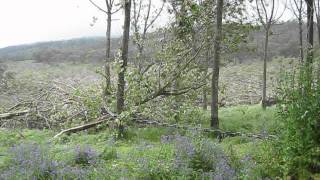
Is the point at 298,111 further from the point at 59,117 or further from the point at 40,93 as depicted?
the point at 40,93

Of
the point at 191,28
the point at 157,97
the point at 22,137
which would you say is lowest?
the point at 22,137

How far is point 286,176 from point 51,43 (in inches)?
3118

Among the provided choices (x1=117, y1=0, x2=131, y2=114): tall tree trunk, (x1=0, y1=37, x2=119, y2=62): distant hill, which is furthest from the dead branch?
(x1=0, y1=37, x2=119, y2=62): distant hill

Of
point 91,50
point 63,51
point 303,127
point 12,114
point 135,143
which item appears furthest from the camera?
point 63,51

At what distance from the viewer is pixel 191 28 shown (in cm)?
1706

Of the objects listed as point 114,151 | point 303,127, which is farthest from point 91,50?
point 303,127

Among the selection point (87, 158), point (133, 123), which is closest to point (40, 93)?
point (133, 123)

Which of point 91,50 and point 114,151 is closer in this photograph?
point 114,151

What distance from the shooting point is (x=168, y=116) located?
14.4 m

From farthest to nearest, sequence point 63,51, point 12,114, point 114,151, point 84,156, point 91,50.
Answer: point 63,51
point 91,50
point 12,114
point 114,151
point 84,156

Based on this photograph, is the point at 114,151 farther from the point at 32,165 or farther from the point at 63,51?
the point at 63,51

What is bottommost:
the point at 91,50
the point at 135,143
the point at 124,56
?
the point at 135,143

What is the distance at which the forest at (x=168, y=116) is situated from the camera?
7.37 m

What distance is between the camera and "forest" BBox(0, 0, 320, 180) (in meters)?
7.37
